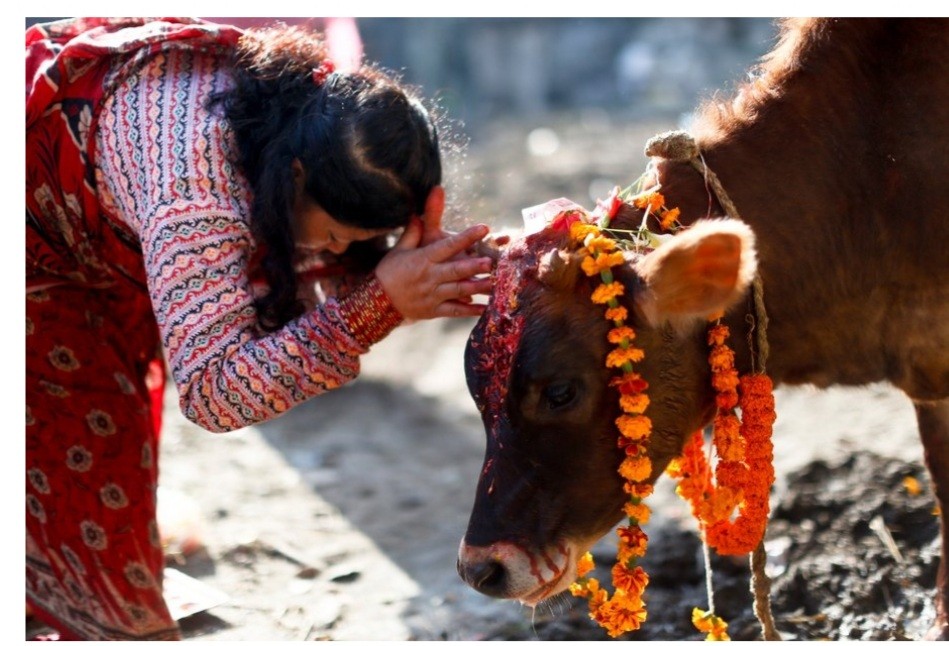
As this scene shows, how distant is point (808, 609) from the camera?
3541 millimetres

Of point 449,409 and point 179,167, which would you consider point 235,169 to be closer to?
point 179,167

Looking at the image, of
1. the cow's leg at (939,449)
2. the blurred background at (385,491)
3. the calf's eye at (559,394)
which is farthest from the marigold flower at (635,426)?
the cow's leg at (939,449)

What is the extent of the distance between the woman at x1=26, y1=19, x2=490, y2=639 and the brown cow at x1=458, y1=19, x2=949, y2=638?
39cm

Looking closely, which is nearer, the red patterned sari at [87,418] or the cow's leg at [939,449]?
the red patterned sari at [87,418]

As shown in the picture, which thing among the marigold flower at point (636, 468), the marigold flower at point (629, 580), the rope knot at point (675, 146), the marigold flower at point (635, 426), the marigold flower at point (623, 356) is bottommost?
the marigold flower at point (629, 580)

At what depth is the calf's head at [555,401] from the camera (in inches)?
101

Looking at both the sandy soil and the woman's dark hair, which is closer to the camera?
the woman's dark hair

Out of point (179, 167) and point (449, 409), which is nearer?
point (179, 167)

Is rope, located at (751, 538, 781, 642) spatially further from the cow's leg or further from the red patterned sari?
the red patterned sari

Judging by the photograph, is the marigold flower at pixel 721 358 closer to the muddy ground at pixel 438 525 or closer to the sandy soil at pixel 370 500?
the muddy ground at pixel 438 525

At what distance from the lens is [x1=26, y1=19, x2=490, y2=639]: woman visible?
2797 mm

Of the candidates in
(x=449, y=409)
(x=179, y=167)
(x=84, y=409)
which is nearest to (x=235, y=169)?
(x=179, y=167)

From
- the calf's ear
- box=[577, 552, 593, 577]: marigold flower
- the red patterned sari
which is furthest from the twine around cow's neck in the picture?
Answer: the red patterned sari

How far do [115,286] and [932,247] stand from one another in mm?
2429
